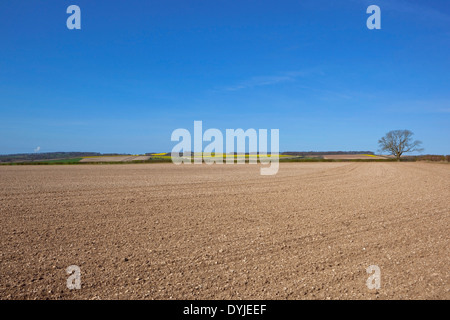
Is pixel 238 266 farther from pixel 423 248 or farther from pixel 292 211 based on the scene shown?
pixel 292 211

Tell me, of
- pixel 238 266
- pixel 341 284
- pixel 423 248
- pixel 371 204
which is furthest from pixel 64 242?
pixel 371 204

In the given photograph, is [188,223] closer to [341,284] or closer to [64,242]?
[64,242]

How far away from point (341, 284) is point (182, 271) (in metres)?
2.69

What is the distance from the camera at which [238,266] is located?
18.9 feet

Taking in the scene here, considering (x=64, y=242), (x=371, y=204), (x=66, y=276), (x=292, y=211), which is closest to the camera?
(x=66, y=276)

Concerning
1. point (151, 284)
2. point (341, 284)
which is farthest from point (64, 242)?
point (341, 284)

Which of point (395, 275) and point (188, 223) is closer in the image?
point (395, 275)

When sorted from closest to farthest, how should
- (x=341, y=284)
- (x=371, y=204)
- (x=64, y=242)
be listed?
(x=341, y=284) < (x=64, y=242) < (x=371, y=204)

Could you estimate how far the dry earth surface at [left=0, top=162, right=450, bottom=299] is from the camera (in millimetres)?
4902

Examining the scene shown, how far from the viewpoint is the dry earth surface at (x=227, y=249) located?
193 inches

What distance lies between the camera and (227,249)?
22.1 feet

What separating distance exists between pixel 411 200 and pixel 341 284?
9.74 metres

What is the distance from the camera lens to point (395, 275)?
5.29 meters
